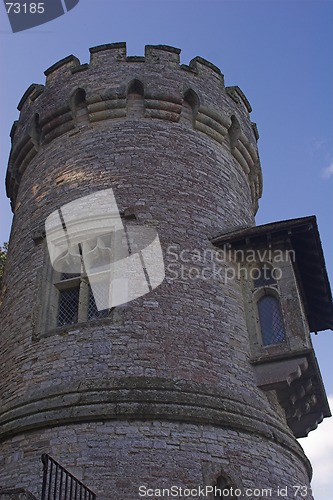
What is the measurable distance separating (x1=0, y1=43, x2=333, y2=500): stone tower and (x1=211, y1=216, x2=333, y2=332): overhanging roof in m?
0.03

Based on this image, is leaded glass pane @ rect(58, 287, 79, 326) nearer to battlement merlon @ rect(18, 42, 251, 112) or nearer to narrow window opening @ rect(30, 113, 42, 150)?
narrow window opening @ rect(30, 113, 42, 150)

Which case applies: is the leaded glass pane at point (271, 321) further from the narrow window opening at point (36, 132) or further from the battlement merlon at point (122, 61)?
the narrow window opening at point (36, 132)

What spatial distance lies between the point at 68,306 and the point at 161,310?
59.0 inches

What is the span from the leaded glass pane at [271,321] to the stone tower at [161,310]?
0.02 metres

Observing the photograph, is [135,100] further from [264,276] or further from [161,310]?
[161,310]

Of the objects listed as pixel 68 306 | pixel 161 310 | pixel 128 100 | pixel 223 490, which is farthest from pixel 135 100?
pixel 223 490

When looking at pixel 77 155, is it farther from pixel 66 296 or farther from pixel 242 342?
pixel 242 342

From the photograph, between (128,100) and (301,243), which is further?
(128,100)

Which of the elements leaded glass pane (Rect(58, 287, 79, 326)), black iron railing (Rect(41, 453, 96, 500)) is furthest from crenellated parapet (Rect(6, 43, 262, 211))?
black iron railing (Rect(41, 453, 96, 500))

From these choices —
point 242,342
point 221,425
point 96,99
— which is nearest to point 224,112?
point 96,99

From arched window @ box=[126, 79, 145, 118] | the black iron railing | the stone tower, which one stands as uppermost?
arched window @ box=[126, 79, 145, 118]

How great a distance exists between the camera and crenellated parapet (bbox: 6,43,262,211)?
1098cm

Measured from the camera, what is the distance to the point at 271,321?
364 inches

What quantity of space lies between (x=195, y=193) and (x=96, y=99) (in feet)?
8.57
